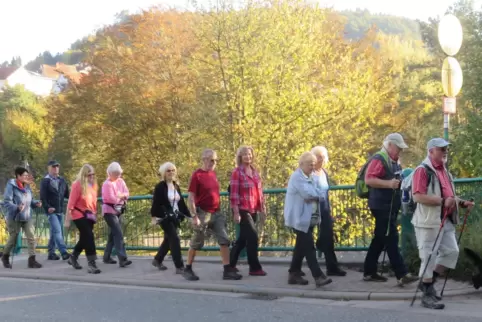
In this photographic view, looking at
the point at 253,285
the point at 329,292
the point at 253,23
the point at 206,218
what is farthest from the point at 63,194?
the point at 253,23

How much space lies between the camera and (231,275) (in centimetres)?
1004

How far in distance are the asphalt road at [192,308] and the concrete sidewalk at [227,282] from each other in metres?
0.21

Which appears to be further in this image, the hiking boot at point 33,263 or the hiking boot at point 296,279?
the hiking boot at point 33,263

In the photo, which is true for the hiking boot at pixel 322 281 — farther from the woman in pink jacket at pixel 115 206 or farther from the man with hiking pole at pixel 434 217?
the woman in pink jacket at pixel 115 206

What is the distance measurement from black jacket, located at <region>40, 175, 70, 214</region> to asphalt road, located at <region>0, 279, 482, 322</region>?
3.10m

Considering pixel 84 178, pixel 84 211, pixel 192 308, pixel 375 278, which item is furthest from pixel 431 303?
pixel 84 178

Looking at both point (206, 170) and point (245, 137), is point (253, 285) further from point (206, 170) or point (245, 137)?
point (245, 137)

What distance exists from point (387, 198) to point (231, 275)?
2.62m

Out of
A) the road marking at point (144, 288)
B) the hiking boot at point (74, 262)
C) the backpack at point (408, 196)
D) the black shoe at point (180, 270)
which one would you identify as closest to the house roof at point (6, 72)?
the hiking boot at point (74, 262)

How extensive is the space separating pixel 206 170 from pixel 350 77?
16.9 m

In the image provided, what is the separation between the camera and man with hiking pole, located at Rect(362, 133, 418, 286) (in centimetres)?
857

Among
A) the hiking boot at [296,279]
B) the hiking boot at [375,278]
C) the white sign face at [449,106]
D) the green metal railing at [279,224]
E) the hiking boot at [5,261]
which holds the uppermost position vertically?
the white sign face at [449,106]

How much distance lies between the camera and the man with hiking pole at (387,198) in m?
8.57

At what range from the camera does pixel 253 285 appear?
9539 millimetres
